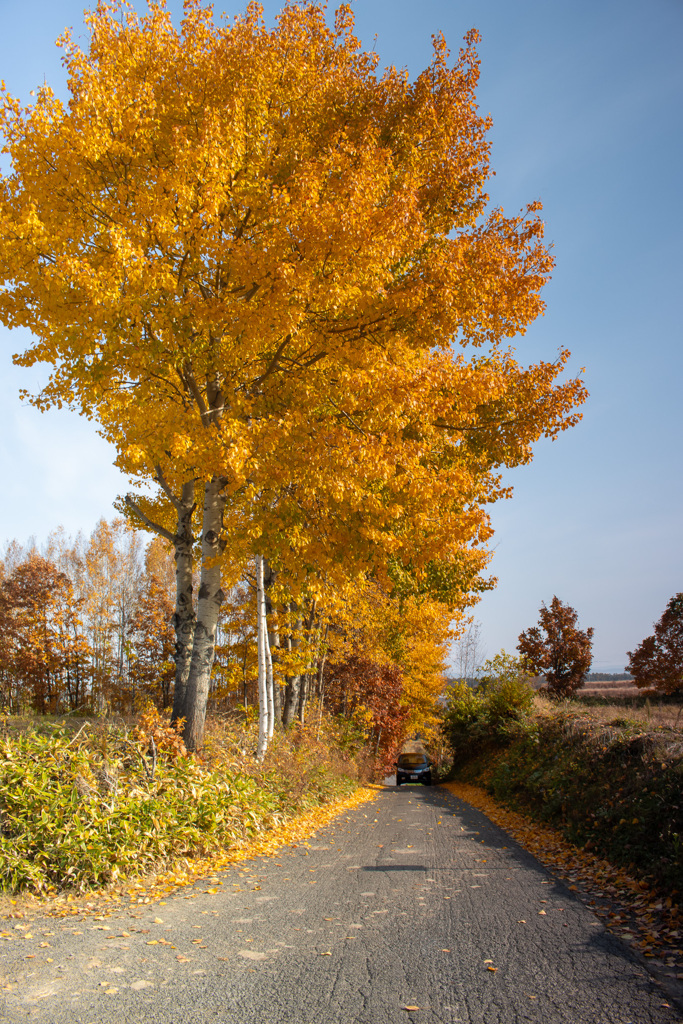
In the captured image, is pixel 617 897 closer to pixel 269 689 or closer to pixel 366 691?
pixel 269 689

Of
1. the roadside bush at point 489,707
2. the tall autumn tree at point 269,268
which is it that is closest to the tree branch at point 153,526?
the tall autumn tree at point 269,268

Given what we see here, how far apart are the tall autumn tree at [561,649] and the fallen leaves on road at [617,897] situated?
113ft

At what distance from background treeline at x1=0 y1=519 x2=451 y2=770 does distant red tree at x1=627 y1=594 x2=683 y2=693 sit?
1270cm

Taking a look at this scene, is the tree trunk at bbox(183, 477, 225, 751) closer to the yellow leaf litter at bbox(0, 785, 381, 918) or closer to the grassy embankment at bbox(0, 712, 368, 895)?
the grassy embankment at bbox(0, 712, 368, 895)

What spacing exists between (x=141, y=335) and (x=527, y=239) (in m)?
5.75

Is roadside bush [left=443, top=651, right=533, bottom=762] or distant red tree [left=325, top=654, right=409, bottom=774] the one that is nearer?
roadside bush [left=443, top=651, right=533, bottom=762]

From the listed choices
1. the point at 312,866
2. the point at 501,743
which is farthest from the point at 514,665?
the point at 312,866

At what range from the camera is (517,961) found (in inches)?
150

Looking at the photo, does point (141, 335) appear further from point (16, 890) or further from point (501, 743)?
point (501, 743)

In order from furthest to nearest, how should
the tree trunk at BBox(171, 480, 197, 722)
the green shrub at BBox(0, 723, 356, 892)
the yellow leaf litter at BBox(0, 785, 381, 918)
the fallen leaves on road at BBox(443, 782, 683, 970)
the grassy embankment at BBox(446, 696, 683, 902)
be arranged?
the tree trunk at BBox(171, 480, 197, 722) → the grassy embankment at BBox(446, 696, 683, 902) → the green shrub at BBox(0, 723, 356, 892) → the yellow leaf litter at BBox(0, 785, 381, 918) → the fallen leaves on road at BBox(443, 782, 683, 970)

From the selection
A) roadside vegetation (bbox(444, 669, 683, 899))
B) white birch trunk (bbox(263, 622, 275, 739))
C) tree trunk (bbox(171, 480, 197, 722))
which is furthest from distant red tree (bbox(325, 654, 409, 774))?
tree trunk (bbox(171, 480, 197, 722))

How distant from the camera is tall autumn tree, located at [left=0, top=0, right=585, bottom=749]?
7.09 metres

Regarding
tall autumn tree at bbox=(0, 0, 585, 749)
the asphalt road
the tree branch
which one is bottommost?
the asphalt road

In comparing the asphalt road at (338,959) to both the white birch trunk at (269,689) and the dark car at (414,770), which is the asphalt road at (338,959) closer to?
the white birch trunk at (269,689)
